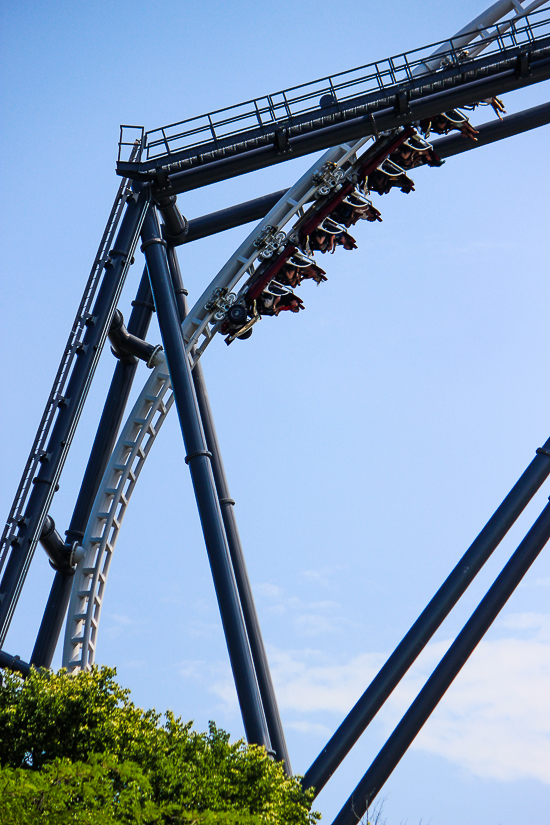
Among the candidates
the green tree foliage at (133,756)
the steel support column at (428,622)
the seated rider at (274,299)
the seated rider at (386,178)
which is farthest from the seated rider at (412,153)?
the green tree foliage at (133,756)

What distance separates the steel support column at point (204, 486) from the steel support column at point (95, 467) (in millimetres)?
2308

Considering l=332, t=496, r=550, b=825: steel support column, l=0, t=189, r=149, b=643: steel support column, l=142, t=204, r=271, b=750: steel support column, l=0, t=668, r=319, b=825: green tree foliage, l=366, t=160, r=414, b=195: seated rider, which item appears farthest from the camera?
l=366, t=160, r=414, b=195: seated rider

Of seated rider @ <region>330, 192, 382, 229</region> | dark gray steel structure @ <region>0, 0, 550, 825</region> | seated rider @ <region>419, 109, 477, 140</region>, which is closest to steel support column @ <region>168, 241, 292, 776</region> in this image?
dark gray steel structure @ <region>0, 0, 550, 825</region>

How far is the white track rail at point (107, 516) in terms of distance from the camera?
1548 cm

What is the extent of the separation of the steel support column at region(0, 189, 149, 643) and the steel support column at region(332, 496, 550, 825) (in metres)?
5.02

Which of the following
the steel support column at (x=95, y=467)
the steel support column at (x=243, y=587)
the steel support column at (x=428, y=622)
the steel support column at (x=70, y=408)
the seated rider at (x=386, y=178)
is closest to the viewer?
the steel support column at (x=70, y=408)

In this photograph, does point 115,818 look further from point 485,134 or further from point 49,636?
point 485,134

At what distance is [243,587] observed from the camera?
15.4 m

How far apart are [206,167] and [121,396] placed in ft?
14.8

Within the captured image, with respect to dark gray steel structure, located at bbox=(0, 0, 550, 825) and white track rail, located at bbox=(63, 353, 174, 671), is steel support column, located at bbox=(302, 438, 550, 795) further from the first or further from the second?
white track rail, located at bbox=(63, 353, 174, 671)

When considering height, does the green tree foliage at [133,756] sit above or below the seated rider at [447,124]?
below

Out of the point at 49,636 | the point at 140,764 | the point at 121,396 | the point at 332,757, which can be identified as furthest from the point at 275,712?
the point at 121,396

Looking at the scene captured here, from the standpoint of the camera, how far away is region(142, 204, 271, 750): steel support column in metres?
12.1

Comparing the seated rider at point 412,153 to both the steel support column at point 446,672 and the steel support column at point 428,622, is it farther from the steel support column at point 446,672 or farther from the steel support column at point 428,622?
the steel support column at point 446,672
